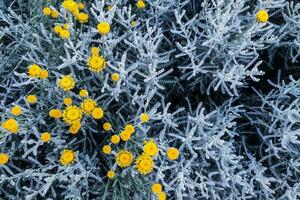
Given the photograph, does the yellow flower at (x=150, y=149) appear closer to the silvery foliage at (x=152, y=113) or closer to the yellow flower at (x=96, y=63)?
the silvery foliage at (x=152, y=113)

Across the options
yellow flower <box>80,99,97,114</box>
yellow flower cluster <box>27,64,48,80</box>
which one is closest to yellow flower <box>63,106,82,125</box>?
yellow flower <box>80,99,97,114</box>

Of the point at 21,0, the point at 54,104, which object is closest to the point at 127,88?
the point at 54,104

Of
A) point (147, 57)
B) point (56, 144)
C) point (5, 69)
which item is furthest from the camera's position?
point (5, 69)

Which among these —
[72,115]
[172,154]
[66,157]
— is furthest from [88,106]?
[172,154]


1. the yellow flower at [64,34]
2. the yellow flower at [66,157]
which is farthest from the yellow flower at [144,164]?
the yellow flower at [64,34]

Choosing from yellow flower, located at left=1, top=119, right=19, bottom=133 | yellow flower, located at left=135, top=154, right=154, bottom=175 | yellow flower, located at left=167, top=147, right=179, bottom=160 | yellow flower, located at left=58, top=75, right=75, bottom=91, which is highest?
yellow flower, located at left=58, top=75, right=75, bottom=91

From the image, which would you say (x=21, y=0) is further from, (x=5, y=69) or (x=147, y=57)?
(x=147, y=57)

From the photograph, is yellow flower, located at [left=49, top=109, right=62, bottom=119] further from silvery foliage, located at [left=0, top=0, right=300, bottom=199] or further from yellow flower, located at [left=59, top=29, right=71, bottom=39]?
yellow flower, located at [left=59, top=29, right=71, bottom=39]

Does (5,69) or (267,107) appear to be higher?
(5,69)
